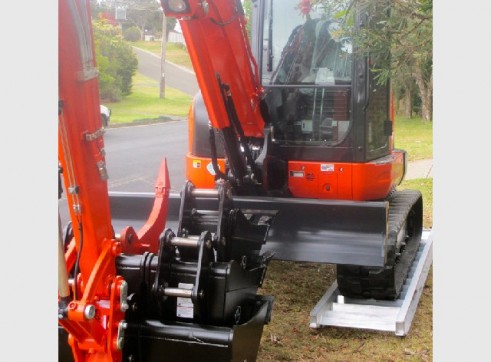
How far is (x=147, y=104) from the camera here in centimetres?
2097

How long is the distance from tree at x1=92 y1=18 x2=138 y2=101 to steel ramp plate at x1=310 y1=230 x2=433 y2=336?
14.1m

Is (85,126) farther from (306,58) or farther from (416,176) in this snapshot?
(416,176)

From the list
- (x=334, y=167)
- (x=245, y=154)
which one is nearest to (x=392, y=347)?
(x=334, y=167)

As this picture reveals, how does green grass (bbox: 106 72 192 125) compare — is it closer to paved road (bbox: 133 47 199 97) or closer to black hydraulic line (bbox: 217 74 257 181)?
paved road (bbox: 133 47 199 97)

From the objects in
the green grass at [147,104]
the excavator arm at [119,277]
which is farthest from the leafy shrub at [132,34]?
the excavator arm at [119,277]

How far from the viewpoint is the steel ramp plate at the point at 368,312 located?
4562 mm

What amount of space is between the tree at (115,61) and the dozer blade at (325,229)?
1401cm

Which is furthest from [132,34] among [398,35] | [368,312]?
[398,35]

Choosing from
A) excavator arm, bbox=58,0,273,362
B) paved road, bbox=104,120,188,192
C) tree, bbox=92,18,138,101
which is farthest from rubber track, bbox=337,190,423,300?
tree, bbox=92,18,138,101

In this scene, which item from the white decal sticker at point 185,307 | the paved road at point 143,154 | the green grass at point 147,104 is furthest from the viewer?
the green grass at point 147,104

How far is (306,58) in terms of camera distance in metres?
5.09

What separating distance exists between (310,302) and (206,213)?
1.59 meters

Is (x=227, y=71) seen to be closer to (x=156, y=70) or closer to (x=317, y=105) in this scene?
(x=317, y=105)

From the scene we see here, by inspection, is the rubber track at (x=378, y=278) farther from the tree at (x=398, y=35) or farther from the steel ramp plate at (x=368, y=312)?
the tree at (x=398, y=35)
